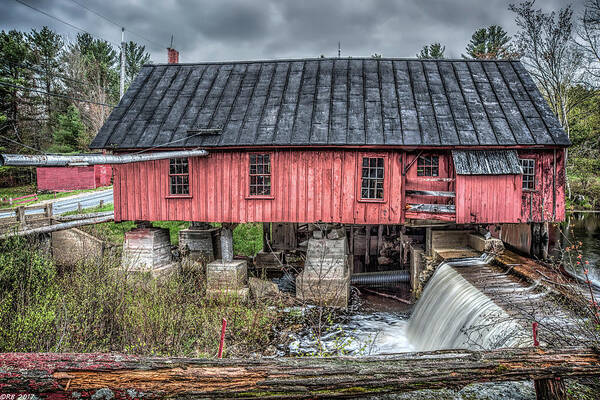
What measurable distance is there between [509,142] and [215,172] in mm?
9697

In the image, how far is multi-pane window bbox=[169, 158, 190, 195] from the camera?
13.5 meters

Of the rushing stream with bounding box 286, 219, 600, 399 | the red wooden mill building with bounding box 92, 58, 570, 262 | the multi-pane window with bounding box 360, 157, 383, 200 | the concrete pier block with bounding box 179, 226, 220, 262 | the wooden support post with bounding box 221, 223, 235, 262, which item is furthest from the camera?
the concrete pier block with bounding box 179, 226, 220, 262

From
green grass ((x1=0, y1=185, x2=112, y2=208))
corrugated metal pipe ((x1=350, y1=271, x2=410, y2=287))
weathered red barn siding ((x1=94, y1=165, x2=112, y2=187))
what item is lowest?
corrugated metal pipe ((x1=350, y1=271, x2=410, y2=287))

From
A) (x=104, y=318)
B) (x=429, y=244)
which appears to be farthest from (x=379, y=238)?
(x=104, y=318)

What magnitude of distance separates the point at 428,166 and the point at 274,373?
1058 centimetres

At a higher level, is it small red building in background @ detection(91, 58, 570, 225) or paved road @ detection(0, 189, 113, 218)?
small red building in background @ detection(91, 58, 570, 225)

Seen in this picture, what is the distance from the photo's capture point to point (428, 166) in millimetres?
12711

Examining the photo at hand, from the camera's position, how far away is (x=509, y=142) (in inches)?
459

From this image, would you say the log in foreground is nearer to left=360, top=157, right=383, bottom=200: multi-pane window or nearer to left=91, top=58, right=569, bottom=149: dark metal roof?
left=91, top=58, right=569, bottom=149: dark metal roof

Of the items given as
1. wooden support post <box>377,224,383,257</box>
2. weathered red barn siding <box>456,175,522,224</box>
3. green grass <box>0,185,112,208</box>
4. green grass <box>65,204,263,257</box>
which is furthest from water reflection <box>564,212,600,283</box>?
green grass <box>0,185,112,208</box>

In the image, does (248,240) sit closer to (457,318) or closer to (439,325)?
(439,325)

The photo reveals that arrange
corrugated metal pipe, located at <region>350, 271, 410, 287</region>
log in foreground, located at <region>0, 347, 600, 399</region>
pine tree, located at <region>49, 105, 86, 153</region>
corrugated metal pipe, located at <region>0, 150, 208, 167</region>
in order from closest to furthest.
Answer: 1. log in foreground, located at <region>0, 347, 600, 399</region>
2. corrugated metal pipe, located at <region>0, 150, 208, 167</region>
3. corrugated metal pipe, located at <region>350, 271, 410, 287</region>
4. pine tree, located at <region>49, 105, 86, 153</region>

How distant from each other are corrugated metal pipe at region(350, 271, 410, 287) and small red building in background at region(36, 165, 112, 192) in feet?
80.9

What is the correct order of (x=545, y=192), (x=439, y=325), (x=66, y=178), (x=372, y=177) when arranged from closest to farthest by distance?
(x=439, y=325)
(x=545, y=192)
(x=372, y=177)
(x=66, y=178)
